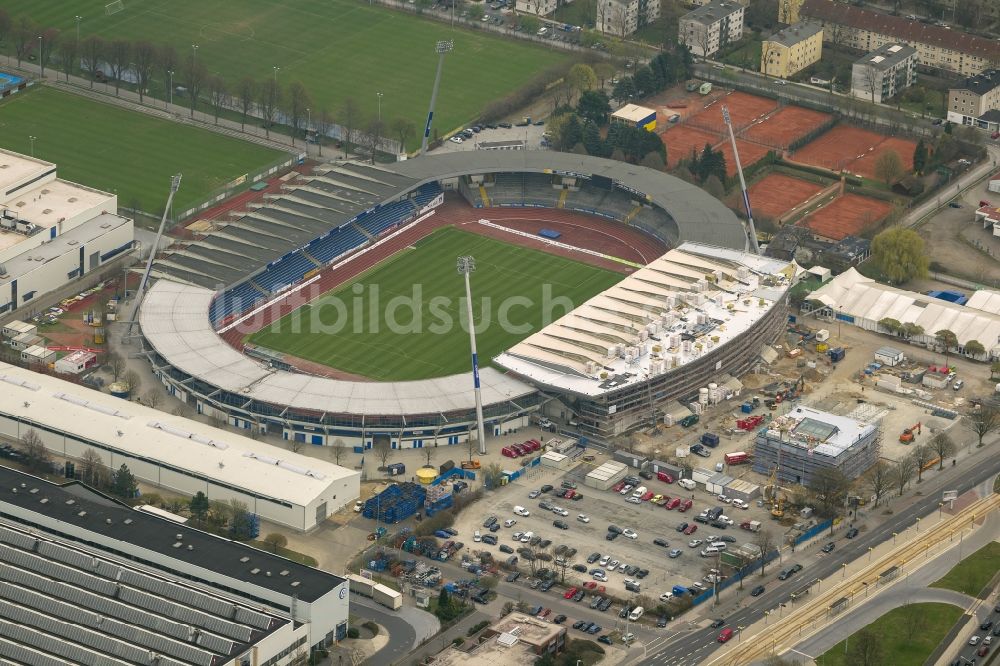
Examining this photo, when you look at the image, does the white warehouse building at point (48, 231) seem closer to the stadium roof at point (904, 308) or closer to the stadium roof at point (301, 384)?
the stadium roof at point (301, 384)

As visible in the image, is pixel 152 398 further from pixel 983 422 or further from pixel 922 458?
pixel 983 422

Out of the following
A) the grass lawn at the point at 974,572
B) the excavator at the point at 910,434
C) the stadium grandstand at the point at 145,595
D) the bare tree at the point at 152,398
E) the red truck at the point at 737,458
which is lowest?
the bare tree at the point at 152,398

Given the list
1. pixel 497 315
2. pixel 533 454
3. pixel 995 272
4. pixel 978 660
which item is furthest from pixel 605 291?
pixel 978 660

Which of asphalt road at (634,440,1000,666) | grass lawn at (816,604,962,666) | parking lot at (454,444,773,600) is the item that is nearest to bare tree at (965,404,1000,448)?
asphalt road at (634,440,1000,666)

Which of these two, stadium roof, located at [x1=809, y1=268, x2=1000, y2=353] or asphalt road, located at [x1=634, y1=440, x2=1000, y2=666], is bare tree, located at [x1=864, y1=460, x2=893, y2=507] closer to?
asphalt road, located at [x1=634, y1=440, x2=1000, y2=666]

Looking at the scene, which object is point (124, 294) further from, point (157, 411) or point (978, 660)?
point (978, 660)

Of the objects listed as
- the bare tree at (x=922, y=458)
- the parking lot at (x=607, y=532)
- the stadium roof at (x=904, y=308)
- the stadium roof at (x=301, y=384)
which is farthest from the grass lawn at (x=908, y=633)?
the stadium roof at (x=904, y=308)
